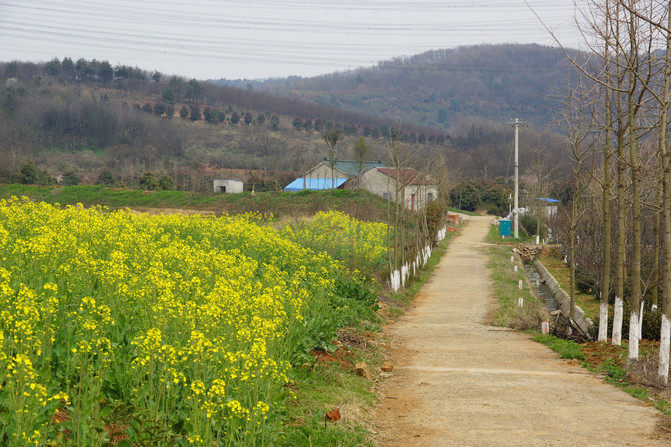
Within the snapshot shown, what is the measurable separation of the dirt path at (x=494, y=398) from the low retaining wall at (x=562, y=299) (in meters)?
2.67

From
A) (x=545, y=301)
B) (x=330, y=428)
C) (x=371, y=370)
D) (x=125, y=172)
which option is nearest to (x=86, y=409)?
(x=330, y=428)

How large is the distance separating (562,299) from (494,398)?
612 inches

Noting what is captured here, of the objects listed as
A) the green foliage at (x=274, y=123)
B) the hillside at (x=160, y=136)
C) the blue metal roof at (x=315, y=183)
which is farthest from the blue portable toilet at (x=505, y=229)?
the green foliage at (x=274, y=123)

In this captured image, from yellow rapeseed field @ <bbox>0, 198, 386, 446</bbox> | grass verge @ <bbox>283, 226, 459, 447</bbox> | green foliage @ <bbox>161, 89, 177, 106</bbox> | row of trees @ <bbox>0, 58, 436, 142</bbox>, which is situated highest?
row of trees @ <bbox>0, 58, 436, 142</bbox>

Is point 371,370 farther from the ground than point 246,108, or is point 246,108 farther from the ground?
point 246,108

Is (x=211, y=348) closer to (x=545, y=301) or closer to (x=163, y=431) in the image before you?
(x=163, y=431)

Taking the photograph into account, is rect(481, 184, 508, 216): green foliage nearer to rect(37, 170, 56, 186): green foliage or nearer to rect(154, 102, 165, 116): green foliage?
rect(37, 170, 56, 186): green foliage

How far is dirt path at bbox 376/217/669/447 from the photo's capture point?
7359 millimetres

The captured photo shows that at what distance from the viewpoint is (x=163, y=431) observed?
4.78 metres

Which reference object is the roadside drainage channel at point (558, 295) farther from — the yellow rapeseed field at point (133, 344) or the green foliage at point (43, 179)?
the green foliage at point (43, 179)

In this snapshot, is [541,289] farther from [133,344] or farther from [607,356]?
[133,344]

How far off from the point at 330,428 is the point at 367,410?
1703 millimetres

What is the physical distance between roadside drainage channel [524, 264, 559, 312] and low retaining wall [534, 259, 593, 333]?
0.17m

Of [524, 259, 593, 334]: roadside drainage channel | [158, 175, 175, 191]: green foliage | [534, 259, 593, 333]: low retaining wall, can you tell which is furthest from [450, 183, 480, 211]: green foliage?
[534, 259, 593, 333]: low retaining wall
